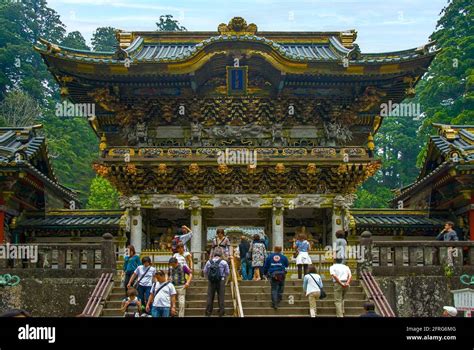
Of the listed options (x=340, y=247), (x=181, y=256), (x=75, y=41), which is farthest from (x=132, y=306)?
(x=75, y=41)

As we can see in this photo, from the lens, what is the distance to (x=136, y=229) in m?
24.9

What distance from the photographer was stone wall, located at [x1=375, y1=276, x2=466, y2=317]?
19.2 metres

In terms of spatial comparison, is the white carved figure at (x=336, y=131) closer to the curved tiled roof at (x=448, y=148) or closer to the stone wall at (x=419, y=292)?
the curved tiled roof at (x=448, y=148)

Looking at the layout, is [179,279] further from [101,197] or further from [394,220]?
[101,197]

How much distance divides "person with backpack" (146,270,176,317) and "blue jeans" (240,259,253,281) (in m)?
5.74

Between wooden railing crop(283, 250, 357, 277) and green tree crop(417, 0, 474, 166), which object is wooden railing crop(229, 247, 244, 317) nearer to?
wooden railing crop(283, 250, 357, 277)

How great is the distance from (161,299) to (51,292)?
6.88 m

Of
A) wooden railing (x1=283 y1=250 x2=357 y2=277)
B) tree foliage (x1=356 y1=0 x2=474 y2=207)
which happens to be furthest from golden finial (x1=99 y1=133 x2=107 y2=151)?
tree foliage (x1=356 y1=0 x2=474 y2=207)

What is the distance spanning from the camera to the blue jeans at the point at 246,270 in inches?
782

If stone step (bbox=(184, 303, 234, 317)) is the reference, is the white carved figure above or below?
above

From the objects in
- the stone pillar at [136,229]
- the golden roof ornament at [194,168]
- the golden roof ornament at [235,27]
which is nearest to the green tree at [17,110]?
the stone pillar at [136,229]

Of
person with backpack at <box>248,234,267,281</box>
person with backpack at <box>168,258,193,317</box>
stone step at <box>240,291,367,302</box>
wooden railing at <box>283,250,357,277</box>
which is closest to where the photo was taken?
person with backpack at <box>168,258,193,317</box>

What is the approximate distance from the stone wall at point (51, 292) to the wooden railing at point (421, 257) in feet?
27.4
